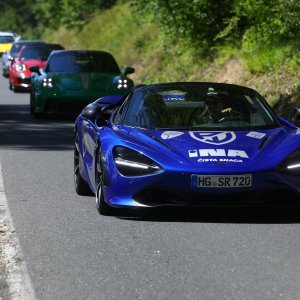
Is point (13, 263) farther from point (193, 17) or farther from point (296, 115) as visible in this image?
point (193, 17)

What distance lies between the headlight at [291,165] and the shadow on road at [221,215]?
1.49 ft

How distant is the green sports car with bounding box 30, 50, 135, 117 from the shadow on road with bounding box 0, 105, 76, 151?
0.32 meters

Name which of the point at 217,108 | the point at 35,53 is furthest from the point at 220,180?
the point at 35,53

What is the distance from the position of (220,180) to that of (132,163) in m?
0.77

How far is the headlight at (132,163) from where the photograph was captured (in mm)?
9266

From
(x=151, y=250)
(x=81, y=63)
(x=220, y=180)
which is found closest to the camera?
(x=151, y=250)

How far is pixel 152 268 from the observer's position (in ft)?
24.5

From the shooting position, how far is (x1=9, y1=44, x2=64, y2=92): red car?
3247 cm

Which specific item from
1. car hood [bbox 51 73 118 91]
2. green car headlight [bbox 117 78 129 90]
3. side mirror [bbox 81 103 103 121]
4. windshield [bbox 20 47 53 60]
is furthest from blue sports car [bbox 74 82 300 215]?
windshield [bbox 20 47 53 60]

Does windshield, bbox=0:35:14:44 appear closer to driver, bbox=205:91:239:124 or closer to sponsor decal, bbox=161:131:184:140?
driver, bbox=205:91:239:124

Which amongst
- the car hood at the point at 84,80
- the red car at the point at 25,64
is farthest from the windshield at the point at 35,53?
the car hood at the point at 84,80

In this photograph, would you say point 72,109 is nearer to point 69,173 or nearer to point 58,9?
point 69,173

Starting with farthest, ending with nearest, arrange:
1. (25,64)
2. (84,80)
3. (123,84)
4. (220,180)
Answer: (25,64) → (123,84) → (84,80) → (220,180)

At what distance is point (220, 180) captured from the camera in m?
9.15
